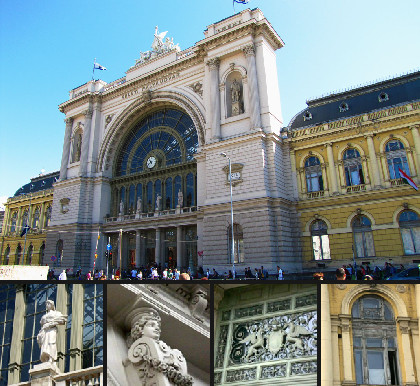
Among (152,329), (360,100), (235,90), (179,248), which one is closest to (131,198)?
(179,248)

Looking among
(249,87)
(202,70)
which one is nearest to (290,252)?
(249,87)

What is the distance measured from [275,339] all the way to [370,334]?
56.6 inches

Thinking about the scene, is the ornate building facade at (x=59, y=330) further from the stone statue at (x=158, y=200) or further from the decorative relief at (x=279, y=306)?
the stone statue at (x=158, y=200)

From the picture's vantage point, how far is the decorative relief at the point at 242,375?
3.49 meters

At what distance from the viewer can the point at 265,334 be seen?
3.62 metres

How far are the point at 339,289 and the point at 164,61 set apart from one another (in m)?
44.9

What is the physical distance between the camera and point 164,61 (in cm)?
4406

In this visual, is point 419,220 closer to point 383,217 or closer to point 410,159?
point 383,217

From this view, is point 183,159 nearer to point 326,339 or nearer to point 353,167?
point 353,167

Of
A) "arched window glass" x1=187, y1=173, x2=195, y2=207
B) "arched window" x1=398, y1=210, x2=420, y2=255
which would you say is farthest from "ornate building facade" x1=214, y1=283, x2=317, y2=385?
"arched window glass" x1=187, y1=173, x2=195, y2=207

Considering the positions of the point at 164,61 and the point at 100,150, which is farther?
the point at 100,150

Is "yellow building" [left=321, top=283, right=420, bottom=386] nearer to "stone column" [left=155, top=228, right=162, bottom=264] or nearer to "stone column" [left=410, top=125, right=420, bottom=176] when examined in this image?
"stone column" [left=410, top=125, right=420, bottom=176]

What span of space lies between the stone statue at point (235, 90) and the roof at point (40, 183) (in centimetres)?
4203

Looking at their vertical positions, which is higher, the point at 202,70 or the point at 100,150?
the point at 202,70
